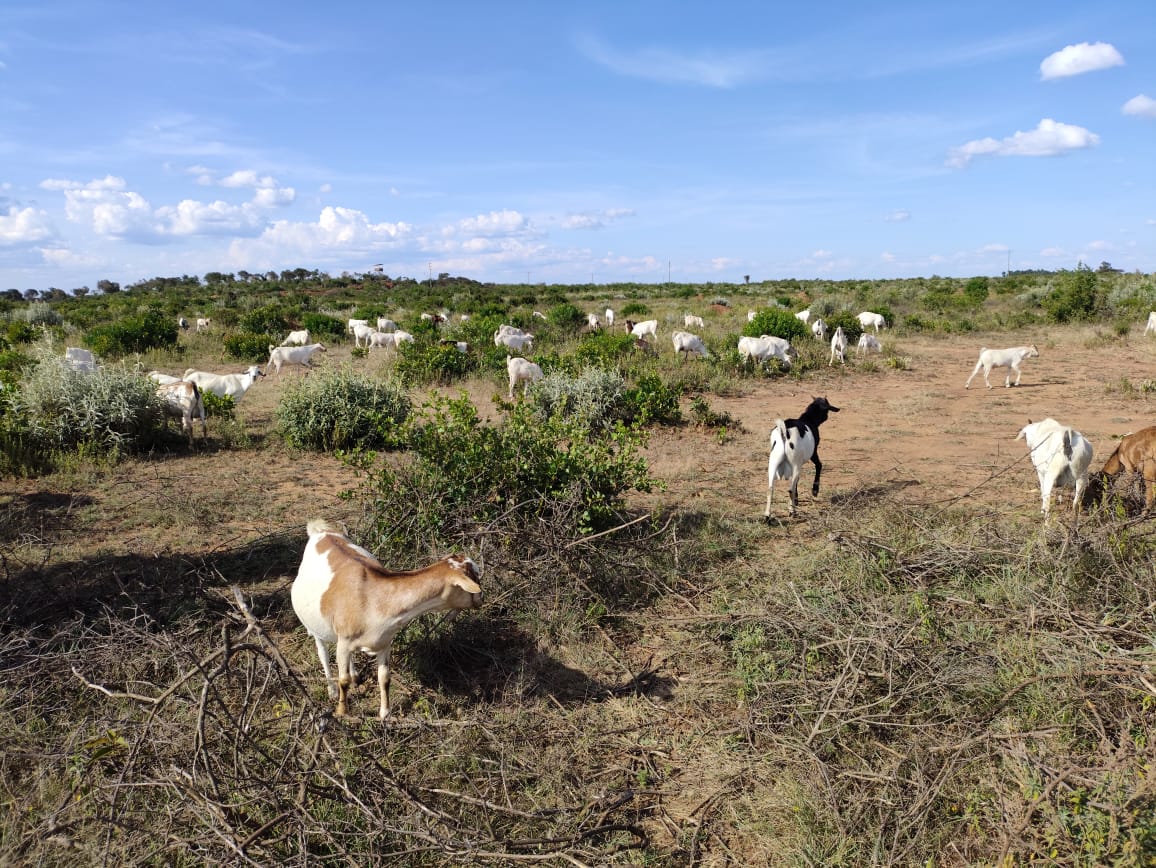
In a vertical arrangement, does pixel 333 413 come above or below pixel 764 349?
below

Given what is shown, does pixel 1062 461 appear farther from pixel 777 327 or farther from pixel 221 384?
pixel 777 327

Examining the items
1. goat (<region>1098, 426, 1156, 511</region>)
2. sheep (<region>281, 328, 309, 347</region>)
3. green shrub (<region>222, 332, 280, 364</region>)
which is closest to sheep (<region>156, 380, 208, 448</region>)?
green shrub (<region>222, 332, 280, 364</region>)

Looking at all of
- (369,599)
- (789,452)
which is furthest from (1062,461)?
(369,599)

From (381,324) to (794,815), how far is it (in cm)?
2075

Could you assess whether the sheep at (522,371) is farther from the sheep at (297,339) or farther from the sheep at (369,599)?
the sheep at (369,599)

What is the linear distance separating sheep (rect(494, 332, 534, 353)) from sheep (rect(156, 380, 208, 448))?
25.7 feet

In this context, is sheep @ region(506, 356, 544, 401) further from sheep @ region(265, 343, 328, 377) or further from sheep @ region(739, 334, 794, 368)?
sheep @ region(265, 343, 328, 377)

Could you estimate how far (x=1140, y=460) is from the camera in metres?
6.30

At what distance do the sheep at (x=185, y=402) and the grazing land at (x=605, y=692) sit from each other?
94.5 inches

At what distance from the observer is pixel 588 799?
3232 millimetres

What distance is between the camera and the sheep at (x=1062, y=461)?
20.2 feet

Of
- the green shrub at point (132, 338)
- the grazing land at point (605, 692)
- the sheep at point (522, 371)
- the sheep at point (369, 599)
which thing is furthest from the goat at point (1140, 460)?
the green shrub at point (132, 338)

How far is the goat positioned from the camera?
20.2ft

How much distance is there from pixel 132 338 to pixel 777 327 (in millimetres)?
16409
